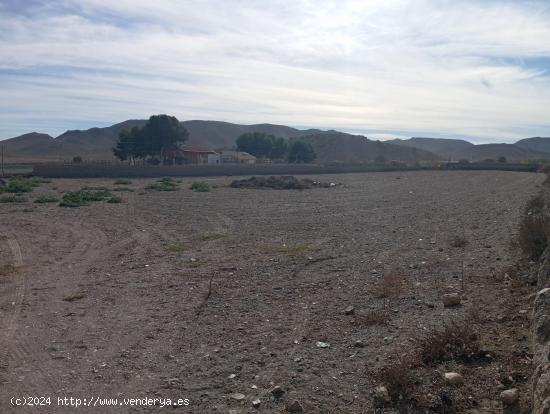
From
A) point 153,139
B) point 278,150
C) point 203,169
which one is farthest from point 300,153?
point 203,169

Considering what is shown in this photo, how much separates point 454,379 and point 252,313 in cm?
505

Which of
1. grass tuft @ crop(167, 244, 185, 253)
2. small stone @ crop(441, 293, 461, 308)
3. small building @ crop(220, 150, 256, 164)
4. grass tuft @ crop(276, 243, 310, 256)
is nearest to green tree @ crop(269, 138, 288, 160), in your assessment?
small building @ crop(220, 150, 256, 164)

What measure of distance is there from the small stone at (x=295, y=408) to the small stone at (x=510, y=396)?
227 cm

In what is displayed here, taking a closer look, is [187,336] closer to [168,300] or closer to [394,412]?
[168,300]

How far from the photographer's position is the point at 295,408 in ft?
24.7

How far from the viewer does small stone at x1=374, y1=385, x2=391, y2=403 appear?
7.52m

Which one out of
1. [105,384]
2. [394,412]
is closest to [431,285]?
[394,412]

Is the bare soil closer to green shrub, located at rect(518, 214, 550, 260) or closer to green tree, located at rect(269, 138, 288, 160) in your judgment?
green shrub, located at rect(518, 214, 550, 260)

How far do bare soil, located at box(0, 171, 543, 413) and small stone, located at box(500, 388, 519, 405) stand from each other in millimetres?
127

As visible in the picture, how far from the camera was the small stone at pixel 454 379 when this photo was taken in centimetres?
766

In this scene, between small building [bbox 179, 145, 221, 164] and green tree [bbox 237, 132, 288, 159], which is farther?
green tree [bbox 237, 132, 288, 159]

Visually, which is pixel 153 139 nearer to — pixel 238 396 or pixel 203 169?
pixel 203 169

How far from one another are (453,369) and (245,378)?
8.98ft

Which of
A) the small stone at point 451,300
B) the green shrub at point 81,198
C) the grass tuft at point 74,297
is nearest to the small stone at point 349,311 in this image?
the small stone at point 451,300
